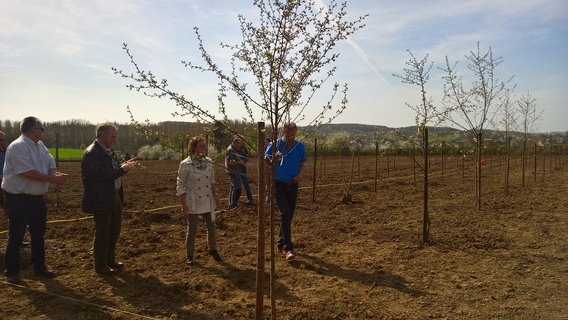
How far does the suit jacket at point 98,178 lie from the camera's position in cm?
455

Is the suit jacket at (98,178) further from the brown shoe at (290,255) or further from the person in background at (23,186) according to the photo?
the brown shoe at (290,255)

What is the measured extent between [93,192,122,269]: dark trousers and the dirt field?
239 millimetres

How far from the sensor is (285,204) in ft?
17.7

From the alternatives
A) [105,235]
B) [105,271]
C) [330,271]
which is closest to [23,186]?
[105,235]

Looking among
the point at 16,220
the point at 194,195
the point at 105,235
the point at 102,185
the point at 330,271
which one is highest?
the point at 102,185

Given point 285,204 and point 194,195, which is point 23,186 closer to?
point 194,195

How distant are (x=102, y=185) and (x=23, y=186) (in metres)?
0.82

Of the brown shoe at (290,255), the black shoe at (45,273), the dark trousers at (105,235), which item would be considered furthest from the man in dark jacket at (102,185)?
the brown shoe at (290,255)

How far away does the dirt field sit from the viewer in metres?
3.85

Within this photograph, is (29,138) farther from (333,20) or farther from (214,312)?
(333,20)

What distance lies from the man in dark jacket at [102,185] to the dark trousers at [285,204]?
1.88 meters

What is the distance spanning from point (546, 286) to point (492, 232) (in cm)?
244

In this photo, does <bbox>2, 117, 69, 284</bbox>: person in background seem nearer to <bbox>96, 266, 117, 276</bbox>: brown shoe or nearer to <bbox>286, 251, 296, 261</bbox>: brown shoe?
<bbox>96, 266, 117, 276</bbox>: brown shoe

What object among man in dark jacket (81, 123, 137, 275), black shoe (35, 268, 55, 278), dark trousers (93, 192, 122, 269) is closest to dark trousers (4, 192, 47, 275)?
black shoe (35, 268, 55, 278)
